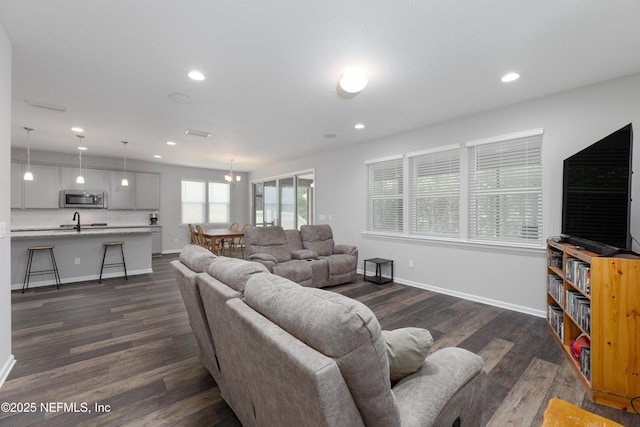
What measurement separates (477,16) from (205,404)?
3331mm

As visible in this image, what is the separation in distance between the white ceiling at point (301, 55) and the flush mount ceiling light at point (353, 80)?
95mm

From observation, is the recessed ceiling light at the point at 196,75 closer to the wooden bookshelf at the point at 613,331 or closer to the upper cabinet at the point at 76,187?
the wooden bookshelf at the point at 613,331

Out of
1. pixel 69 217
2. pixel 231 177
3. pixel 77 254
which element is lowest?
pixel 77 254

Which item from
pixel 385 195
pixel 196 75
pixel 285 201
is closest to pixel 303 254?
pixel 385 195

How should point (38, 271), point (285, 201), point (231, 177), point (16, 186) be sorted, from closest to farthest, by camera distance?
point (38, 271)
point (16, 186)
point (231, 177)
point (285, 201)

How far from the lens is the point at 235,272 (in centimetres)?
145

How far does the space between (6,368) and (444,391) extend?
10.5ft

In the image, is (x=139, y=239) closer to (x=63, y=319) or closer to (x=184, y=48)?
(x=63, y=319)

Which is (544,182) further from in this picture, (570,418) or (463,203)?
(570,418)

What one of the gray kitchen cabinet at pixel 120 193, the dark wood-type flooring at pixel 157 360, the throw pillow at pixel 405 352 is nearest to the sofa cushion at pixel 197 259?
the dark wood-type flooring at pixel 157 360

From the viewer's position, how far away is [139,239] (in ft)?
18.1

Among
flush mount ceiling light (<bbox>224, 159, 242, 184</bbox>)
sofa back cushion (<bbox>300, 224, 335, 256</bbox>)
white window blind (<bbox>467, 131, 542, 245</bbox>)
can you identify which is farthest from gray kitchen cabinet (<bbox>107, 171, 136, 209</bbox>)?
white window blind (<bbox>467, 131, 542, 245</bbox>)

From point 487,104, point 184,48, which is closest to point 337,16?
point 184,48

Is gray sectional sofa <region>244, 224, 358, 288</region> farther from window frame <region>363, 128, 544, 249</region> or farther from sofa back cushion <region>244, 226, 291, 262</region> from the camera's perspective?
window frame <region>363, 128, 544, 249</region>
